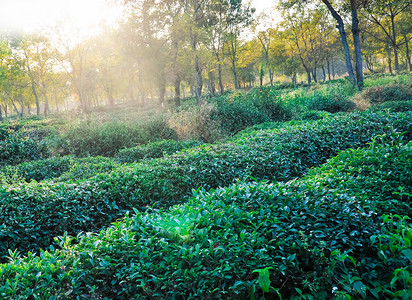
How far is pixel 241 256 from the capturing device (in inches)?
90.6

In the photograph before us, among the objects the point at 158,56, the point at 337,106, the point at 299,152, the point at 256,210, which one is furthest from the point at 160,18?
the point at 256,210

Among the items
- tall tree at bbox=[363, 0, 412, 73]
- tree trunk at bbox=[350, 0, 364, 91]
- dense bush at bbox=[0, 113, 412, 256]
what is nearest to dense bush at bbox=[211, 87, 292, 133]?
dense bush at bbox=[0, 113, 412, 256]

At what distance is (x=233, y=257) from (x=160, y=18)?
91.6 feet

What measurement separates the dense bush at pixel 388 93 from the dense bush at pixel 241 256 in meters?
12.1

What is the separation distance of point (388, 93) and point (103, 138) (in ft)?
42.7

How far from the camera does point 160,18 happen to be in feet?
86.6

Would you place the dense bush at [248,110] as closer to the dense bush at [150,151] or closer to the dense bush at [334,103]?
the dense bush at [334,103]

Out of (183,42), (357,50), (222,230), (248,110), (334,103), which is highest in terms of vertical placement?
(183,42)

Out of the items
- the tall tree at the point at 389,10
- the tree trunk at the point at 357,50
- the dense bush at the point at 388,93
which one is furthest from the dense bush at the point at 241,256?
the tall tree at the point at 389,10

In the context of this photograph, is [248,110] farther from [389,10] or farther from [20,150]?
[389,10]

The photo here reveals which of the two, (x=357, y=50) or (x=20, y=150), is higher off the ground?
(x=357, y=50)

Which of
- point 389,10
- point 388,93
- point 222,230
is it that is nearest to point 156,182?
point 222,230

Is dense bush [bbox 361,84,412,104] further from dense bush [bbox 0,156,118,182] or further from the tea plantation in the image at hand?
dense bush [bbox 0,156,118,182]

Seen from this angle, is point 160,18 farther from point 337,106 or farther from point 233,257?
point 233,257
